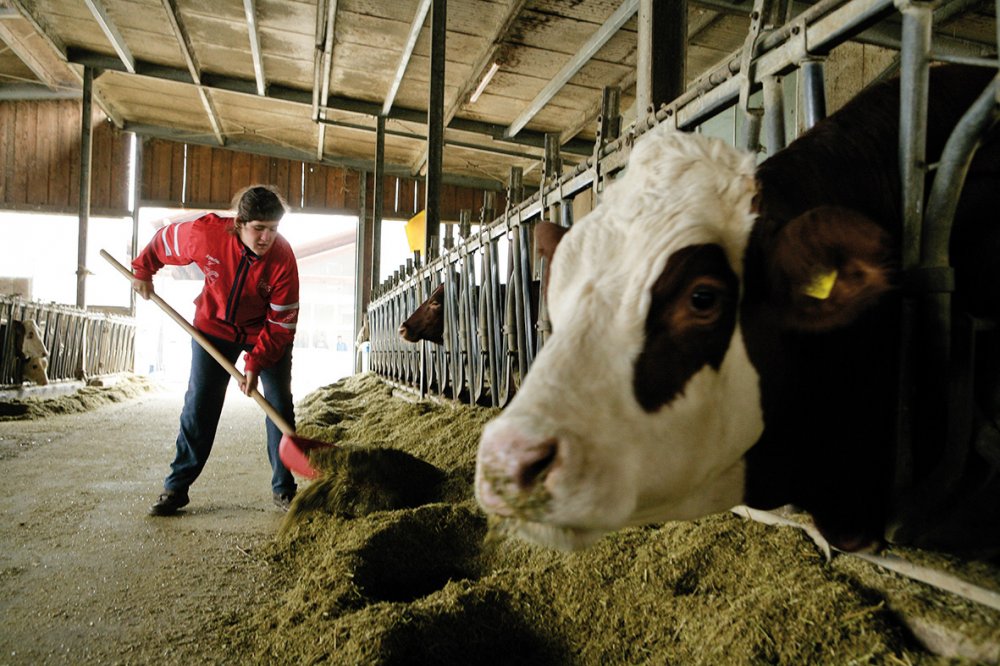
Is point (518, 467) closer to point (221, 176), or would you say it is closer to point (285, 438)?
point (285, 438)

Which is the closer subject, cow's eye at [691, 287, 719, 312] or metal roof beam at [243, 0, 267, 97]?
cow's eye at [691, 287, 719, 312]

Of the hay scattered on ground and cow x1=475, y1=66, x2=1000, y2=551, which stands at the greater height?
cow x1=475, y1=66, x2=1000, y2=551

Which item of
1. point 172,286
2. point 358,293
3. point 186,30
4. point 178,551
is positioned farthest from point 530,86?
point 172,286

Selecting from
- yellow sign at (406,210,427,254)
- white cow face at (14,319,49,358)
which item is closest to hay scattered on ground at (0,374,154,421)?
white cow face at (14,319,49,358)

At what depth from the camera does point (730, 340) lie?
1.17m

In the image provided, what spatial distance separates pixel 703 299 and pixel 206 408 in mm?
2928

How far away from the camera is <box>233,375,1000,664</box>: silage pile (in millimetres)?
1303

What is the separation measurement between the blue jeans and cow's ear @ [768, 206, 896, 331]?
271 centimetres

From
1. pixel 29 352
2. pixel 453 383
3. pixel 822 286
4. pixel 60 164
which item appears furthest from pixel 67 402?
pixel 60 164

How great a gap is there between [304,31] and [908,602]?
10423 millimetres

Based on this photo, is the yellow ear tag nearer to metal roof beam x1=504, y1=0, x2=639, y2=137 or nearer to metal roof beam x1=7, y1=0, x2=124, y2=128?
metal roof beam x1=504, y1=0, x2=639, y2=137

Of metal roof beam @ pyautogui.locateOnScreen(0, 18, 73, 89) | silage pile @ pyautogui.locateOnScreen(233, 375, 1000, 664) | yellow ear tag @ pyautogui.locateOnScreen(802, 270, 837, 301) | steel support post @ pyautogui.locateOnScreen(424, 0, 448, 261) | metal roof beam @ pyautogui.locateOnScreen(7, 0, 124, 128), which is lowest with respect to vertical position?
silage pile @ pyautogui.locateOnScreen(233, 375, 1000, 664)

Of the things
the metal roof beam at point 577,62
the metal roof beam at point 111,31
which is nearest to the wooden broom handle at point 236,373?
the metal roof beam at point 577,62

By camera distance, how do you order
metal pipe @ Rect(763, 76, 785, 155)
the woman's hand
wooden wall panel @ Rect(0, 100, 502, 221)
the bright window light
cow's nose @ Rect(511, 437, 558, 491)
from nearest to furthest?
cow's nose @ Rect(511, 437, 558, 491), metal pipe @ Rect(763, 76, 785, 155), the woman's hand, the bright window light, wooden wall panel @ Rect(0, 100, 502, 221)
